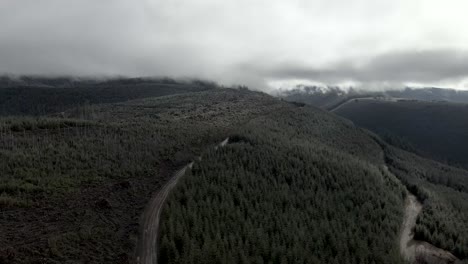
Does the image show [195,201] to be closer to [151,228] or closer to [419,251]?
[151,228]

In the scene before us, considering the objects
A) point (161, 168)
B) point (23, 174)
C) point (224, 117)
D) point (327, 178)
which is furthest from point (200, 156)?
point (224, 117)

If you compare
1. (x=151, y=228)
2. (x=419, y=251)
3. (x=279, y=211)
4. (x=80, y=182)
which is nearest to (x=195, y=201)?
(x=151, y=228)

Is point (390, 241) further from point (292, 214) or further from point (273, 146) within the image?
point (273, 146)

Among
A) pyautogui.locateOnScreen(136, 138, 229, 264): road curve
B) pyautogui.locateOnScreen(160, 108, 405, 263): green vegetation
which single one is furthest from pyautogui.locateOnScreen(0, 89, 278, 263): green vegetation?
pyautogui.locateOnScreen(160, 108, 405, 263): green vegetation

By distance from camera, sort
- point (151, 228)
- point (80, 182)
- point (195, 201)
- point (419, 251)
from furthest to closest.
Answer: point (419, 251)
point (80, 182)
point (195, 201)
point (151, 228)

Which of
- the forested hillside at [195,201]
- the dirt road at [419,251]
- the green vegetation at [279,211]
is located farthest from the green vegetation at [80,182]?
the dirt road at [419,251]

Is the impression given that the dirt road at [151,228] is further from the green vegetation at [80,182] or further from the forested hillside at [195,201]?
the green vegetation at [80,182]

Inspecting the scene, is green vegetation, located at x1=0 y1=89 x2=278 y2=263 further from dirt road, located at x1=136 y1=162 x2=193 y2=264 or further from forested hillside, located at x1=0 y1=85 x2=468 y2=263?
dirt road, located at x1=136 y1=162 x2=193 y2=264
